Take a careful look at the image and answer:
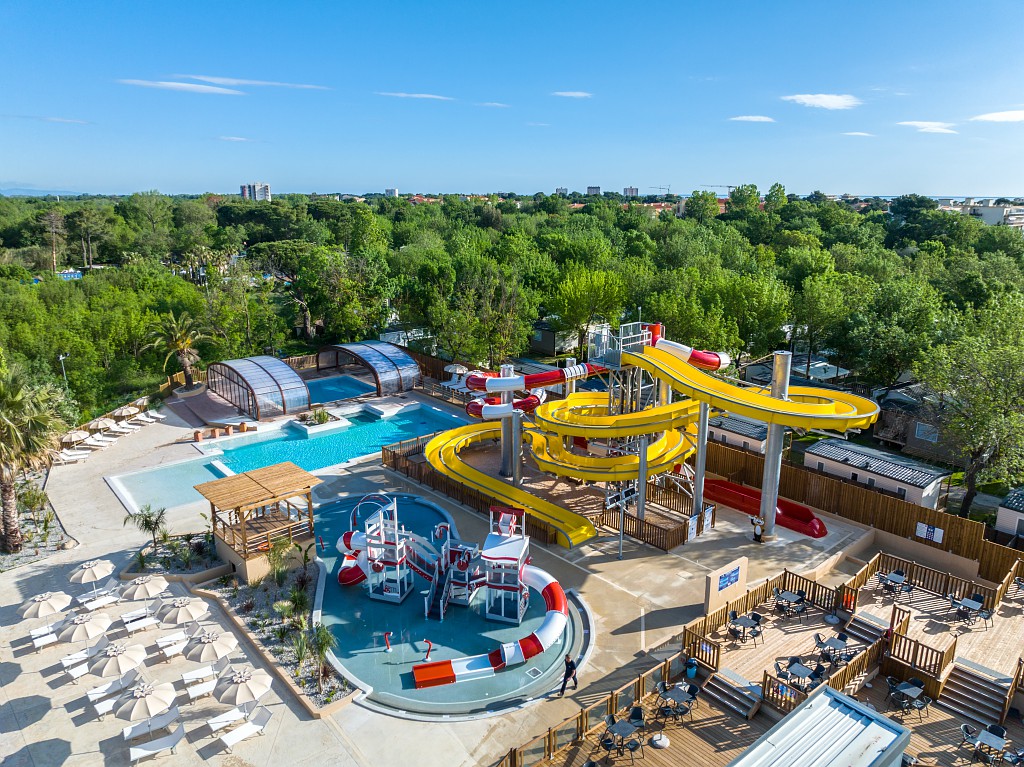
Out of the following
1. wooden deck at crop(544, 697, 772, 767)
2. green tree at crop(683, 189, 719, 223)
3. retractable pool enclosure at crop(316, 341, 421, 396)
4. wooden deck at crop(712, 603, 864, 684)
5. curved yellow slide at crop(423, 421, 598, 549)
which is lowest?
wooden deck at crop(544, 697, 772, 767)

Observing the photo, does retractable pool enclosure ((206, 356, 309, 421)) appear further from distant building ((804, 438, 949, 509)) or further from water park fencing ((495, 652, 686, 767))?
distant building ((804, 438, 949, 509))

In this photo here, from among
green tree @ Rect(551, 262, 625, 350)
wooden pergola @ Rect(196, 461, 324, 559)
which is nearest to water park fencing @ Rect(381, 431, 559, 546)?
wooden pergola @ Rect(196, 461, 324, 559)

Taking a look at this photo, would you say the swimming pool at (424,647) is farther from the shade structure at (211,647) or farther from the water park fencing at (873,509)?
the water park fencing at (873,509)

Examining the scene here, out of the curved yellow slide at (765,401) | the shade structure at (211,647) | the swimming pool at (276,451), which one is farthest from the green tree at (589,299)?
the shade structure at (211,647)

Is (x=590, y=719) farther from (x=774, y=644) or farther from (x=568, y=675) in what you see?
(x=774, y=644)

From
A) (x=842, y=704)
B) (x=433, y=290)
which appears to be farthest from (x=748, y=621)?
(x=433, y=290)

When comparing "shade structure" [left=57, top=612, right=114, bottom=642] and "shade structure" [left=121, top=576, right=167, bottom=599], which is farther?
"shade structure" [left=121, top=576, right=167, bottom=599]

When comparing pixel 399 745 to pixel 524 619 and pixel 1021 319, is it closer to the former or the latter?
pixel 524 619
